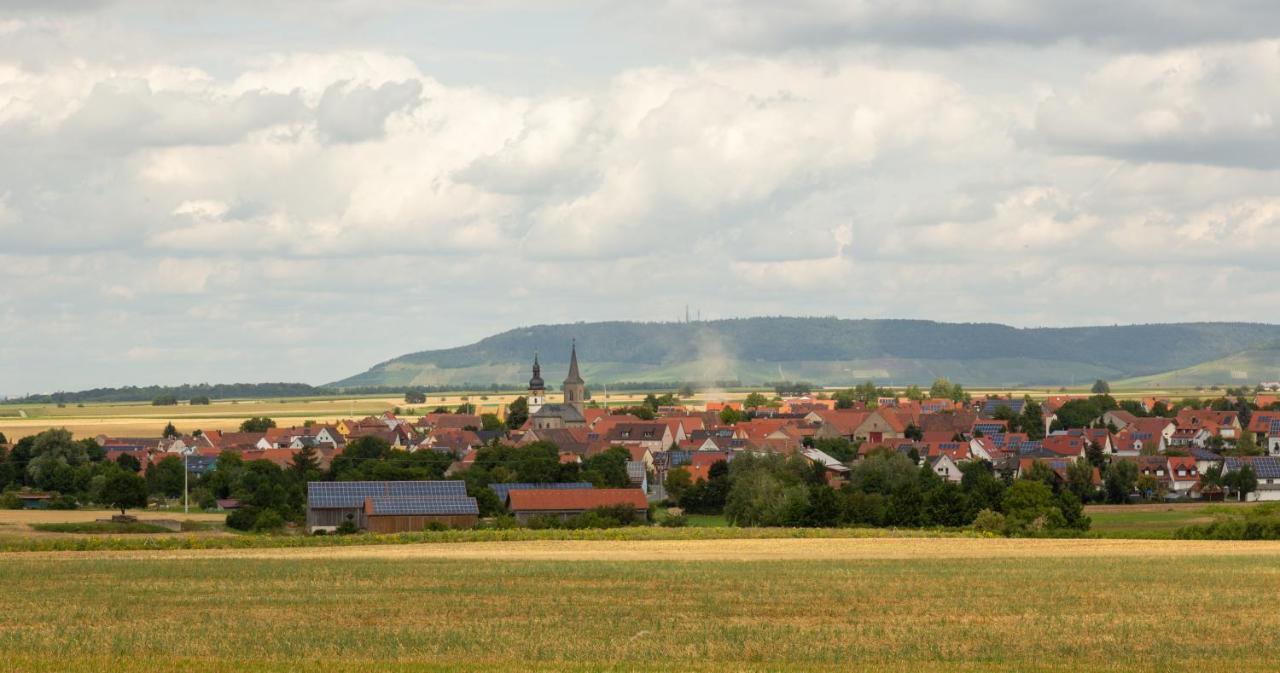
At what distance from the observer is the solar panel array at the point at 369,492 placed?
83.1 m

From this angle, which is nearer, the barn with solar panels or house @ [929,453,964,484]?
the barn with solar panels

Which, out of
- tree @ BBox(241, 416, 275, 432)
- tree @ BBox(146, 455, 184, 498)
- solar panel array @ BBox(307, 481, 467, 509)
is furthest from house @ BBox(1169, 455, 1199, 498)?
tree @ BBox(241, 416, 275, 432)

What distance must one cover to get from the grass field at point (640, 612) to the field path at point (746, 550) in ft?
2.02

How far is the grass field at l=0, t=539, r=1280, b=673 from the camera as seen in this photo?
26969 mm

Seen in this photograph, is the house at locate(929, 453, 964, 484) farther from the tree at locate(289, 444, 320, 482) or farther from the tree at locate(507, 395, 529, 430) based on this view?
the tree at locate(507, 395, 529, 430)

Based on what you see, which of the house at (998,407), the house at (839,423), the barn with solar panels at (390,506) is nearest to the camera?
the barn with solar panels at (390,506)

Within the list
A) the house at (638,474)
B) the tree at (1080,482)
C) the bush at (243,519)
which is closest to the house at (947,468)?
the tree at (1080,482)

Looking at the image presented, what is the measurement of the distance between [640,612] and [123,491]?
6515 cm

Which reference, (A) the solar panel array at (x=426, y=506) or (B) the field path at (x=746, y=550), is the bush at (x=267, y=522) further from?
(B) the field path at (x=746, y=550)

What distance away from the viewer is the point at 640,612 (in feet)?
111

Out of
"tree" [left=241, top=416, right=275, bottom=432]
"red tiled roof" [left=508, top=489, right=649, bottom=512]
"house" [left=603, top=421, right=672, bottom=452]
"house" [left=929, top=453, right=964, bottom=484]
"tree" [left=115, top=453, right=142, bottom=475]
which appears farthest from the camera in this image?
"tree" [left=241, top=416, right=275, bottom=432]

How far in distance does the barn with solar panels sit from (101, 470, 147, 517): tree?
13.2 m

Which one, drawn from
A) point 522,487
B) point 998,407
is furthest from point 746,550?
point 998,407

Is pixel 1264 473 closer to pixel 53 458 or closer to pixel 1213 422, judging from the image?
pixel 1213 422
